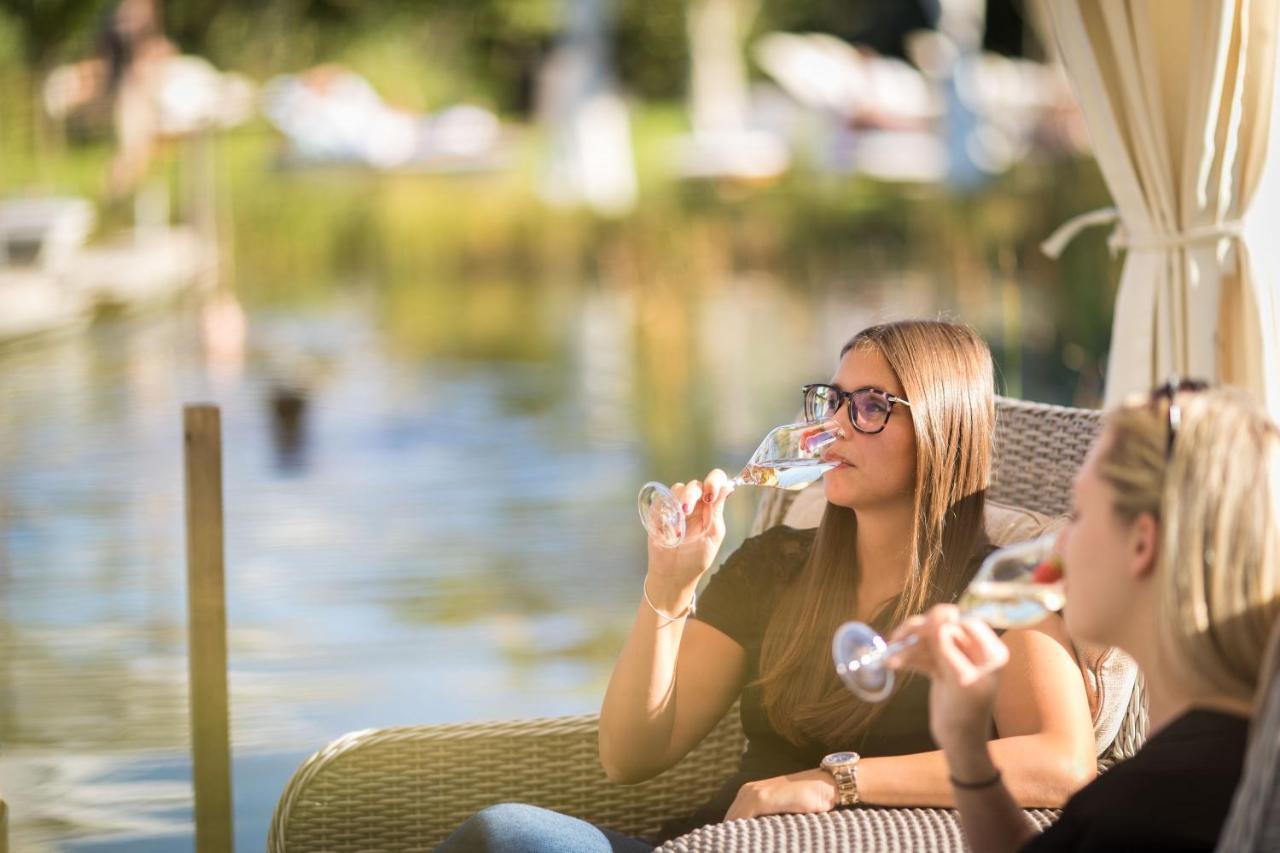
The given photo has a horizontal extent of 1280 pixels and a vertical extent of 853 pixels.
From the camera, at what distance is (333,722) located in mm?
3988

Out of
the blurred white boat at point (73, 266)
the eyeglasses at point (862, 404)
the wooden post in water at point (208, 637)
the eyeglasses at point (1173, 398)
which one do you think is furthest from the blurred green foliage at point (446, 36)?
the eyeglasses at point (1173, 398)

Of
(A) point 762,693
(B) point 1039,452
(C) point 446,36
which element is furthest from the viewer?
(C) point 446,36

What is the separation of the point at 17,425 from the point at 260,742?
6.01m

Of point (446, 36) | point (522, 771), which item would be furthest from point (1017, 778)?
point (446, 36)

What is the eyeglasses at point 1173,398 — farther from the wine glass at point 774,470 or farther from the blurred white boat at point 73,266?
the blurred white boat at point 73,266

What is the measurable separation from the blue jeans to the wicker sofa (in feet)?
1.03

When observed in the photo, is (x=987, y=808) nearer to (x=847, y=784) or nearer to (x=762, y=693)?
(x=847, y=784)

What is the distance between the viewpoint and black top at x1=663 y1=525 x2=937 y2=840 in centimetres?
197

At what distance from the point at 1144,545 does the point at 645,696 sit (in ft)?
2.69

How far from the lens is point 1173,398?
1356 millimetres

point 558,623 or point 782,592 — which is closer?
point 782,592

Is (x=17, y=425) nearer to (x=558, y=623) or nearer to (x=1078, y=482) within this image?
(x=558, y=623)

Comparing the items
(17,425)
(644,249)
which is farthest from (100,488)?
(644,249)

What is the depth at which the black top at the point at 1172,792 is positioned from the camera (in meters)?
1.31
